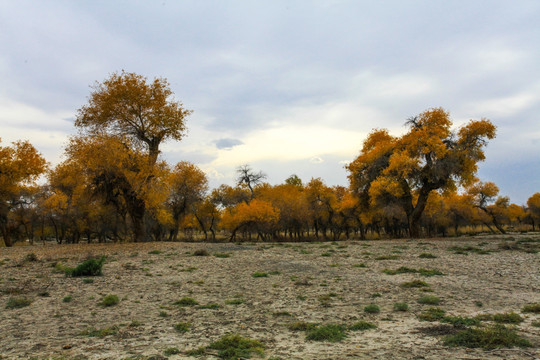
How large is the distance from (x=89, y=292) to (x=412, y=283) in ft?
31.7

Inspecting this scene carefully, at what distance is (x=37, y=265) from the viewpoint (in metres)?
15.9

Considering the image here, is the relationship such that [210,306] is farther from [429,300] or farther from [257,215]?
[257,215]

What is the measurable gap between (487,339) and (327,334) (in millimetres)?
2577

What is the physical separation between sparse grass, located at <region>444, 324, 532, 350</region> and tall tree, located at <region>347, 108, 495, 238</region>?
84.2 ft

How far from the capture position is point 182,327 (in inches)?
284

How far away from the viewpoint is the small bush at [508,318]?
6.87 metres

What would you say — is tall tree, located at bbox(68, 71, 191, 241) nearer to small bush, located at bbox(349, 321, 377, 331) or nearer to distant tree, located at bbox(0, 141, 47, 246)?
distant tree, located at bbox(0, 141, 47, 246)

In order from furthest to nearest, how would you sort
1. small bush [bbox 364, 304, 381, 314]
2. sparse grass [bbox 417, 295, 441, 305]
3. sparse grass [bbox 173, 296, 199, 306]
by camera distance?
1. sparse grass [bbox 173, 296, 199, 306]
2. sparse grass [bbox 417, 295, 441, 305]
3. small bush [bbox 364, 304, 381, 314]

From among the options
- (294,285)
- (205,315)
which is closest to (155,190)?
(294,285)

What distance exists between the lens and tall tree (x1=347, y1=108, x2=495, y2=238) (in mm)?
29422

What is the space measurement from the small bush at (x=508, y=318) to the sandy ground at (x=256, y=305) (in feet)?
0.51

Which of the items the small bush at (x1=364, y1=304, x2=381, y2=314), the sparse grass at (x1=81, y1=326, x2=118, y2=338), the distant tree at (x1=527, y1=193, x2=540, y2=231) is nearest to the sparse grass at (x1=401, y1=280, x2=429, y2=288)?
the small bush at (x1=364, y1=304, x2=381, y2=314)

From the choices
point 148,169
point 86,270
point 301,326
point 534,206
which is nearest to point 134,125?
point 148,169

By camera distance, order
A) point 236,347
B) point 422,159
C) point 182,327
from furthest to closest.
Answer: point 422,159 → point 182,327 → point 236,347
